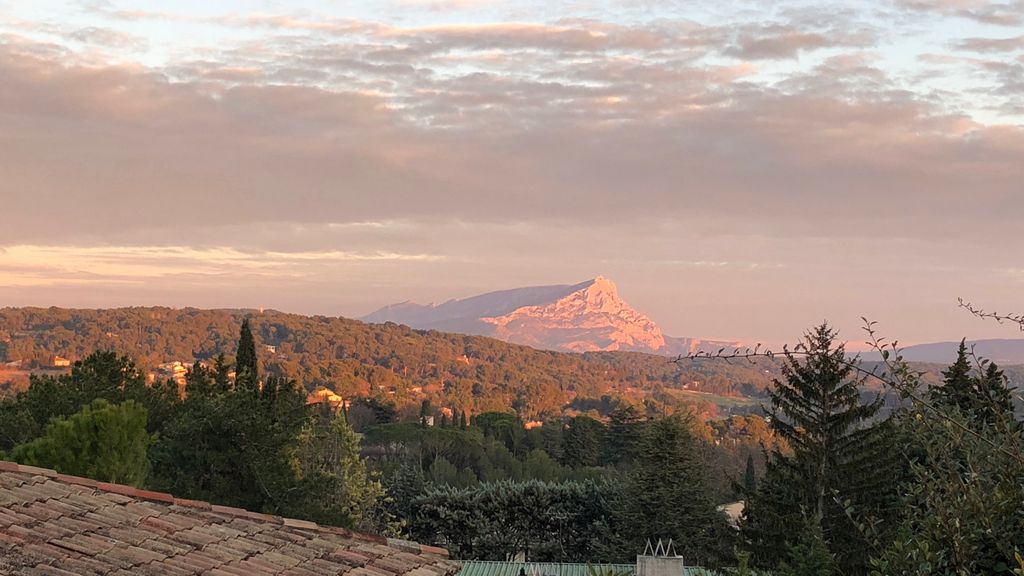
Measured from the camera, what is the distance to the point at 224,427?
91.9ft

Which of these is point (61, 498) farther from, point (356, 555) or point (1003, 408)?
point (1003, 408)

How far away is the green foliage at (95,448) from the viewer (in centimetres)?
2234

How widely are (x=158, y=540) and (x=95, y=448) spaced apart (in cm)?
1776

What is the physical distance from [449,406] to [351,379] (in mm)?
19257

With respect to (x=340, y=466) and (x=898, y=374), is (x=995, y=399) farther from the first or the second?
(x=340, y=466)

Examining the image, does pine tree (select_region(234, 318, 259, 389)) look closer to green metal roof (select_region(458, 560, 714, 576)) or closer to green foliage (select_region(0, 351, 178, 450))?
→ green foliage (select_region(0, 351, 178, 450))

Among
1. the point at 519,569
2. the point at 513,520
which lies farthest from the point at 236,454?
the point at 513,520

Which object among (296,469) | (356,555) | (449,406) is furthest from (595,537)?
(449,406)

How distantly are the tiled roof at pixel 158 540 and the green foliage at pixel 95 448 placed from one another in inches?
616

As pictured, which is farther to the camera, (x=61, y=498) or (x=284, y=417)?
(x=284, y=417)

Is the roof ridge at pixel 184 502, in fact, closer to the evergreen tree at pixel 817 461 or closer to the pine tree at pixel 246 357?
the evergreen tree at pixel 817 461

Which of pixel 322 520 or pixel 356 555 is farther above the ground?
pixel 356 555

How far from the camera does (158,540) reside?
723 cm

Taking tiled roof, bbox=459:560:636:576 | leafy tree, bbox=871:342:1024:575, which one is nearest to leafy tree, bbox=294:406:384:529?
tiled roof, bbox=459:560:636:576
